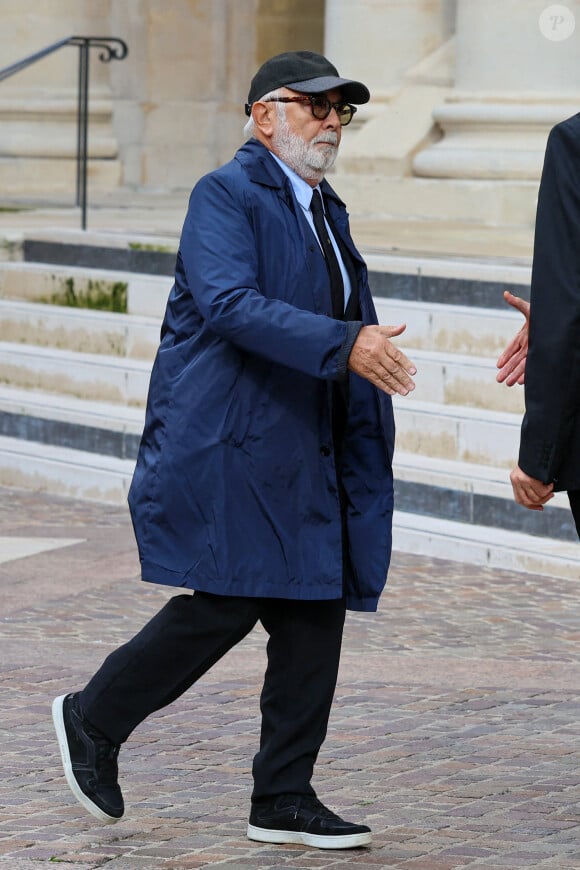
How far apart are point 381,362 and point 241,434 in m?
0.38

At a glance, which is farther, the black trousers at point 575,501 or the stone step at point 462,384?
the stone step at point 462,384

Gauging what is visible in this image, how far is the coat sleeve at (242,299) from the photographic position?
402 centimetres

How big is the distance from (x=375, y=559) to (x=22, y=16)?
41.9 ft

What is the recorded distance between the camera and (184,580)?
4180 millimetres

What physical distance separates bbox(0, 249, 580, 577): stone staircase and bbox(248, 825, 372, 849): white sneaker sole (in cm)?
334

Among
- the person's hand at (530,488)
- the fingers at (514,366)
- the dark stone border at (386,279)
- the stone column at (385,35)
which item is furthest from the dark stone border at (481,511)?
the stone column at (385,35)

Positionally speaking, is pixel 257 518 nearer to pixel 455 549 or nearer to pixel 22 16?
pixel 455 549

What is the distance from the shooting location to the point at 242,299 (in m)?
→ 4.06

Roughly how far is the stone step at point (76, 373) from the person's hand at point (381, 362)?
6021 millimetres

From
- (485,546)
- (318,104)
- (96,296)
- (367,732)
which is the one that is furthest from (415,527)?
(318,104)

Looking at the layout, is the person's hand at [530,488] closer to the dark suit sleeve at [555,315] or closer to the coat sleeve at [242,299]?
the dark suit sleeve at [555,315]

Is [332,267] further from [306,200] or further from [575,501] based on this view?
[575,501]

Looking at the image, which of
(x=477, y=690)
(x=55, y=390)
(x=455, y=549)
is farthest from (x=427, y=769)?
(x=55, y=390)

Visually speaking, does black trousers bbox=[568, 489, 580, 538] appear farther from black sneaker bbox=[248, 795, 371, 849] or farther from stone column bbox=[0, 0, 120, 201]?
stone column bbox=[0, 0, 120, 201]
